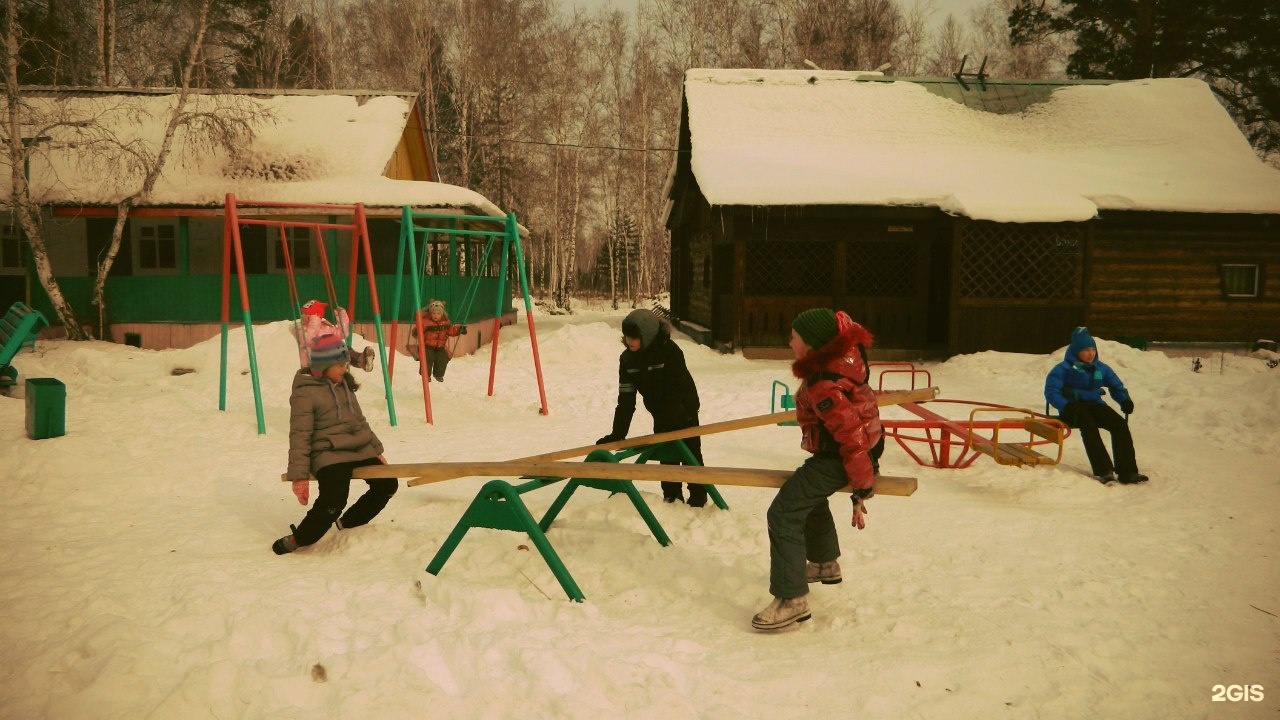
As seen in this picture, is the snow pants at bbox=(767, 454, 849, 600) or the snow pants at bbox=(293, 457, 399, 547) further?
the snow pants at bbox=(293, 457, 399, 547)

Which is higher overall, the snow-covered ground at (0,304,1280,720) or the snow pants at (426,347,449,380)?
the snow-covered ground at (0,304,1280,720)

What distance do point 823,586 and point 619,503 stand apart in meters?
1.56

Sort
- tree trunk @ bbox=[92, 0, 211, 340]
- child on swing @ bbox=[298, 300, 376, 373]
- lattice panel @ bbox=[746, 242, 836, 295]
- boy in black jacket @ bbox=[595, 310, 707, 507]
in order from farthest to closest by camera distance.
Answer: lattice panel @ bbox=[746, 242, 836, 295]
tree trunk @ bbox=[92, 0, 211, 340]
child on swing @ bbox=[298, 300, 376, 373]
boy in black jacket @ bbox=[595, 310, 707, 507]

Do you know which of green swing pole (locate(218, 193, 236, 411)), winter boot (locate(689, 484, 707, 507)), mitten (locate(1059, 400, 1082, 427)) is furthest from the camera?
green swing pole (locate(218, 193, 236, 411))

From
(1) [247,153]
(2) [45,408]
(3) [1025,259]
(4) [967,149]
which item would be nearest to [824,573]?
(2) [45,408]

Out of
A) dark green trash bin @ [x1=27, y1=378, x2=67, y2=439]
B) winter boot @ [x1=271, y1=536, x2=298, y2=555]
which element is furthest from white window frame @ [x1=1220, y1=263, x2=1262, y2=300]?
dark green trash bin @ [x1=27, y1=378, x2=67, y2=439]

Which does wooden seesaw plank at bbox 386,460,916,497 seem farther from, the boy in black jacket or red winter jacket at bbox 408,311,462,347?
red winter jacket at bbox 408,311,462,347

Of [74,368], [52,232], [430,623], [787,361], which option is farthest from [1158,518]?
[52,232]

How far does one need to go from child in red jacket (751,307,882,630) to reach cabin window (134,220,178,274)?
18056 mm

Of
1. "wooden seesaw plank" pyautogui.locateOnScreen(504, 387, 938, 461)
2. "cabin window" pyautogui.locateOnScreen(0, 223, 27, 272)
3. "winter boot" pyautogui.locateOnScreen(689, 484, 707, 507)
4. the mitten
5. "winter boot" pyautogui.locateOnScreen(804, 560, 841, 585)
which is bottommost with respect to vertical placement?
"winter boot" pyautogui.locateOnScreen(689, 484, 707, 507)

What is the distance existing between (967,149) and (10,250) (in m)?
21.1

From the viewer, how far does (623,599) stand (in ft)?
14.3

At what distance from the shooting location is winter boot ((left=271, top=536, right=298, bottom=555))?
5.00 metres

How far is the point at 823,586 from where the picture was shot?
4590 mm
